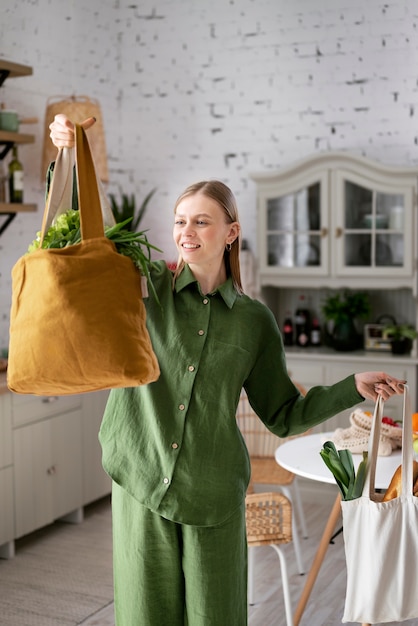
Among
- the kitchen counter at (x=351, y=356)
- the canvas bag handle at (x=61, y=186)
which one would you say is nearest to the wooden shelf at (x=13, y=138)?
the kitchen counter at (x=351, y=356)

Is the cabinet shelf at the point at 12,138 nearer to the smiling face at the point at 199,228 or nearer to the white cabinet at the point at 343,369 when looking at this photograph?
the white cabinet at the point at 343,369

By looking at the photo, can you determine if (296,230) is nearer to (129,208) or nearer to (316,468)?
(129,208)

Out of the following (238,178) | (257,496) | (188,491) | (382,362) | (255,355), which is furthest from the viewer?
(238,178)

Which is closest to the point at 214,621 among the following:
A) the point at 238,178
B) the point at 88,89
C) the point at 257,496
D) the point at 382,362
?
the point at 257,496

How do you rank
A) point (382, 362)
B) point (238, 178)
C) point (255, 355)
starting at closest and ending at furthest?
point (255, 355) → point (382, 362) → point (238, 178)

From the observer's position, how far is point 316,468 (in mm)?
2982

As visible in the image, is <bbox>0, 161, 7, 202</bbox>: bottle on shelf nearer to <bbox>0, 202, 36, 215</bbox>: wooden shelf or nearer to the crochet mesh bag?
<bbox>0, 202, 36, 215</bbox>: wooden shelf

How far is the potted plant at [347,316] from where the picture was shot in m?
4.96

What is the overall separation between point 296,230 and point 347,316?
0.59 metres

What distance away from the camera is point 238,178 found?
5.45 m

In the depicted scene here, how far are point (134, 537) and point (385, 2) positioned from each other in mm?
3991

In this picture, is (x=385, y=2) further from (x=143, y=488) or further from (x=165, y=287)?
(x=143, y=488)

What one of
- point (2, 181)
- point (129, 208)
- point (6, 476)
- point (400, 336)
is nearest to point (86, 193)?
point (6, 476)

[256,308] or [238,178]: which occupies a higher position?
[238,178]
